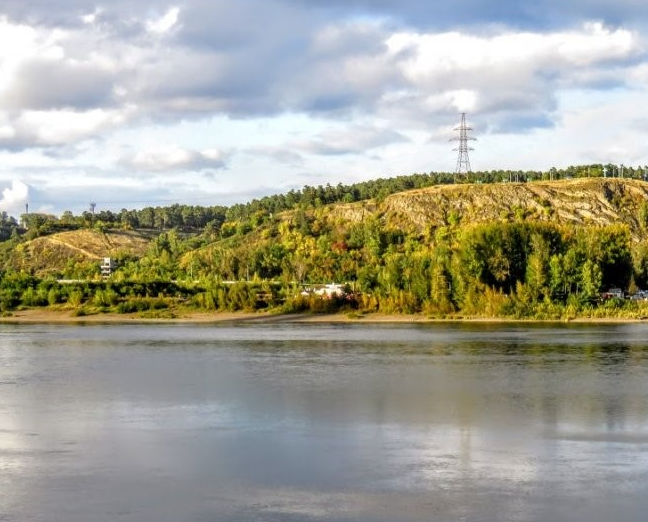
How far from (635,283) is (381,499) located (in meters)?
88.1

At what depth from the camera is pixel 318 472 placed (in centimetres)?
2406

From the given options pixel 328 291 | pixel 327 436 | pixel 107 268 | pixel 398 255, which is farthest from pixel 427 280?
pixel 327 436

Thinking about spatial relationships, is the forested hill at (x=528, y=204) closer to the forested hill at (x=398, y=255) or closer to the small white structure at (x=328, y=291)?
the forested hill at (x=398, y=255)

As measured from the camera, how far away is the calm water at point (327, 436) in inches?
828

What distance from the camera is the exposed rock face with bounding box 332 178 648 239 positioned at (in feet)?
458

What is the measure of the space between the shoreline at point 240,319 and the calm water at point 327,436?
1443 inches

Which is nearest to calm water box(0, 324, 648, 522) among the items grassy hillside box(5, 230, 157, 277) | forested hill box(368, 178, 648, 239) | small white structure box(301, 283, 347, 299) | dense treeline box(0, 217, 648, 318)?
dense treeline box(0, 217, 648, 318)

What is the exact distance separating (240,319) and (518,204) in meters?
58.8

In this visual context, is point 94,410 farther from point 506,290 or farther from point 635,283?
point 635,283

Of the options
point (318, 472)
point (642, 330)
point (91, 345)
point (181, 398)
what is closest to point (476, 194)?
point (642, 330)

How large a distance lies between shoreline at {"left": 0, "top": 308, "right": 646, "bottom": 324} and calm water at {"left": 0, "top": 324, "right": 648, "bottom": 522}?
3666 centimetres

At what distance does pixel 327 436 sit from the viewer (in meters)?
28.9

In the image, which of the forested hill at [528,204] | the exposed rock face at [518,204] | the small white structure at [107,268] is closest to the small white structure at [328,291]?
the forested hill at [528,204]

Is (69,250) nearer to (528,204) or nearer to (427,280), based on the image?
(528,204)
